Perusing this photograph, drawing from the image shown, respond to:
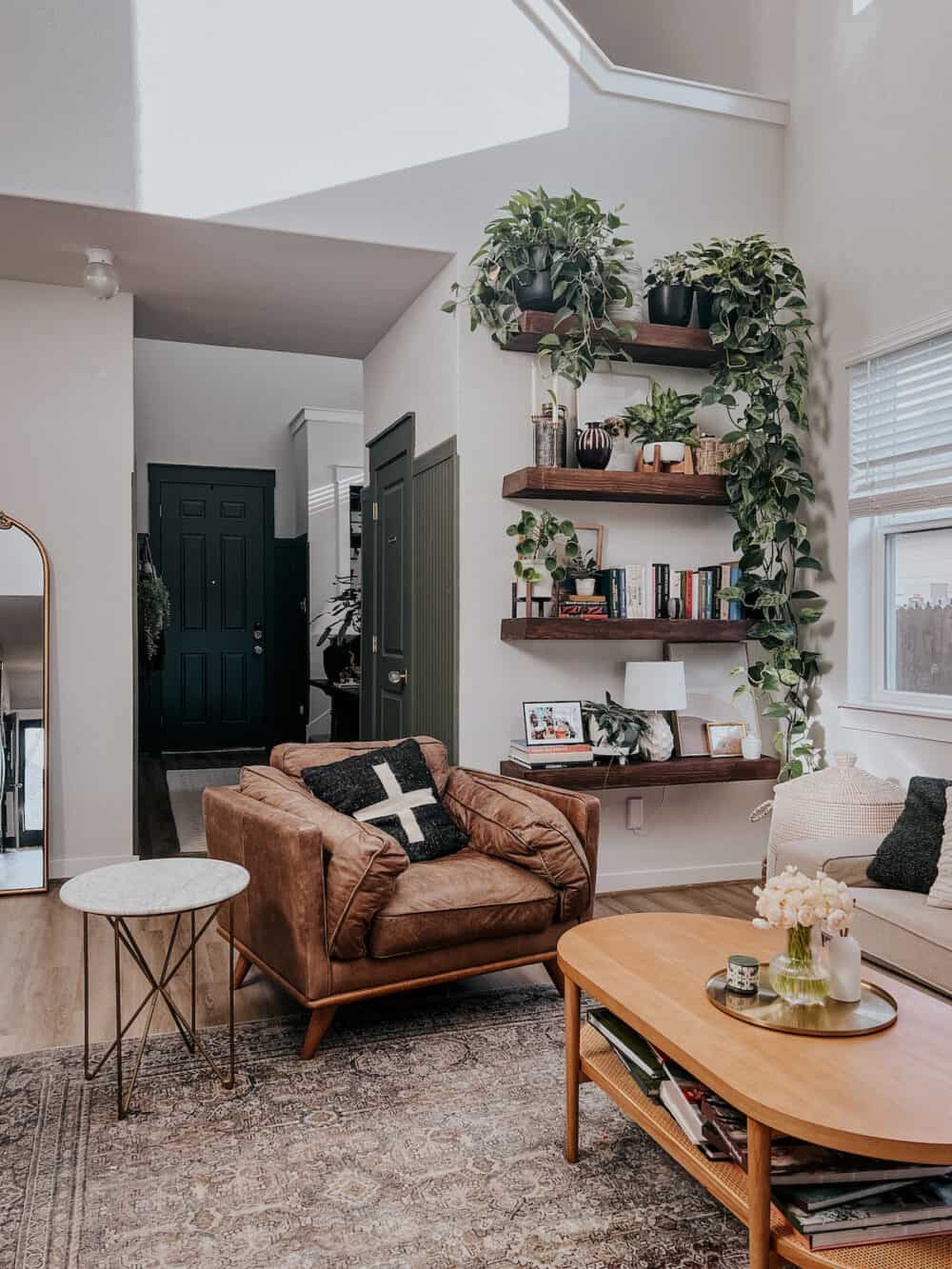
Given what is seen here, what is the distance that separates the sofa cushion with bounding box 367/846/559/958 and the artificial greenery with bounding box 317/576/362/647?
11.6ft

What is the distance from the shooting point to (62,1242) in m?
1.92

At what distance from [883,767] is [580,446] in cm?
170

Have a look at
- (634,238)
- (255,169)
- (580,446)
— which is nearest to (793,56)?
(634,238)

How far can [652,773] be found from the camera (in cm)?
404

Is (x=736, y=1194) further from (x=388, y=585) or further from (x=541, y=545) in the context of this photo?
(x=388, y=585)

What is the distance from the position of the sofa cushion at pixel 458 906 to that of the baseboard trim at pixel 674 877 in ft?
4.59

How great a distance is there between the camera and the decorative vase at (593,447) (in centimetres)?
404

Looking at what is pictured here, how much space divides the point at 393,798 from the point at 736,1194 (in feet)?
5.63

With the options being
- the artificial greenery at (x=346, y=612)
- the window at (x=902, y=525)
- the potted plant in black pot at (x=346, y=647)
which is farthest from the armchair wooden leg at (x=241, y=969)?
the potted plant in black pot at (x=346, y=647)

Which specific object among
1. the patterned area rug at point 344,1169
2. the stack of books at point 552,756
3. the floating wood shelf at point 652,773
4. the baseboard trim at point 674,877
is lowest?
the patterned area rug at point 344,1169

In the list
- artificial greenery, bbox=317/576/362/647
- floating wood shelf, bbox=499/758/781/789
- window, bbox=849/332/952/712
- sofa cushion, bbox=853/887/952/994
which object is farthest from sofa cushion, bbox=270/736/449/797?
artificial greenery, bbox=317/576/362/647

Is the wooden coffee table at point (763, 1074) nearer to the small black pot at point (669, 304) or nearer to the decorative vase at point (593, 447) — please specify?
the decorative vase at point (593, 447)

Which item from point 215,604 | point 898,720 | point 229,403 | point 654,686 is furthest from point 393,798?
point 229,403

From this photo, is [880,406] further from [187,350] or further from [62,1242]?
[187,350]
